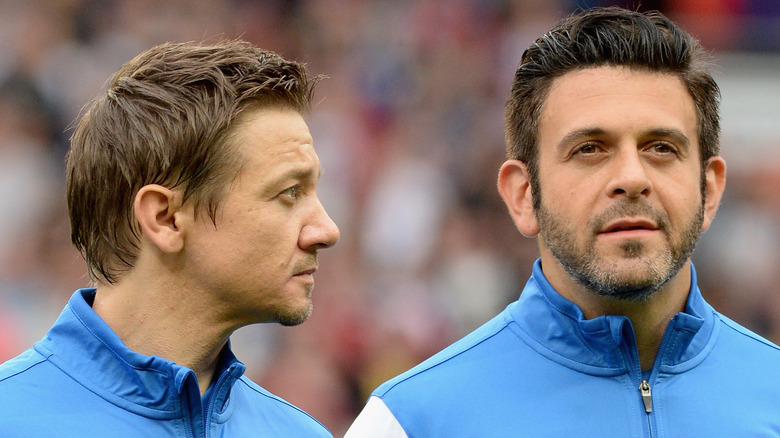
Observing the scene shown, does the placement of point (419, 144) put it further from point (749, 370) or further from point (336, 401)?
point (749, 370)

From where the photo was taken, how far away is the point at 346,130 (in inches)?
315

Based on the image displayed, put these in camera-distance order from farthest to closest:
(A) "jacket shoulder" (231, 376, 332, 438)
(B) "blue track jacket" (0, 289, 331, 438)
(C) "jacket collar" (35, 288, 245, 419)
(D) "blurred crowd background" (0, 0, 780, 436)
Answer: (D) "blurred crowd background" (0, 0, 780, 436), (A) "jacket shoulder" (231, 376, 332, 438), (C) "jacket collar" (35, 288, 245, 419), (B) "blue track jacket" (0, 289, 331, 438)

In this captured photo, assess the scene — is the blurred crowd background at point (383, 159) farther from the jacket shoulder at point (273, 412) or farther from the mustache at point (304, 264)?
the mustache at point (304, 264)

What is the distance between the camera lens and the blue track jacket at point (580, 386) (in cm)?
249

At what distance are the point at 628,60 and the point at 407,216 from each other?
4880 mm

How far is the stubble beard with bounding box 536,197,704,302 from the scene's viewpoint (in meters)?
2.50

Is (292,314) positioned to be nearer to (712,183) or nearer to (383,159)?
(712,183)

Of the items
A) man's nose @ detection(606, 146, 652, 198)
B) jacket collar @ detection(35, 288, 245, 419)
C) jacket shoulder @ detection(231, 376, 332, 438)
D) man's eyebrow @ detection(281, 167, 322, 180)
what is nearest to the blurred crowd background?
jacket shoulder @ detection(231, 376, 332, 438)

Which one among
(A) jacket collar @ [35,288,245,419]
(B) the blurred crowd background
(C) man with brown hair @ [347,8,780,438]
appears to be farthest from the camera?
(B) the blurred crowd background

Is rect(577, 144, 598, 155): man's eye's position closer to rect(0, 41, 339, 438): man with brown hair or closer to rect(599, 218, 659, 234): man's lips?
rect(599, 218, 659, 234): man's lips

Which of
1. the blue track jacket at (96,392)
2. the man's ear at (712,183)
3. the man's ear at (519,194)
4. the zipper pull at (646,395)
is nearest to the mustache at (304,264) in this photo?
the blue track jacket at (96,392)

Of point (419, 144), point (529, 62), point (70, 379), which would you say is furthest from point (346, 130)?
point (70, 379)

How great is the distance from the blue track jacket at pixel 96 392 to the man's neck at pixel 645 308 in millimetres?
866

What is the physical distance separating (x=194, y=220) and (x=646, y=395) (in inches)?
44.8
